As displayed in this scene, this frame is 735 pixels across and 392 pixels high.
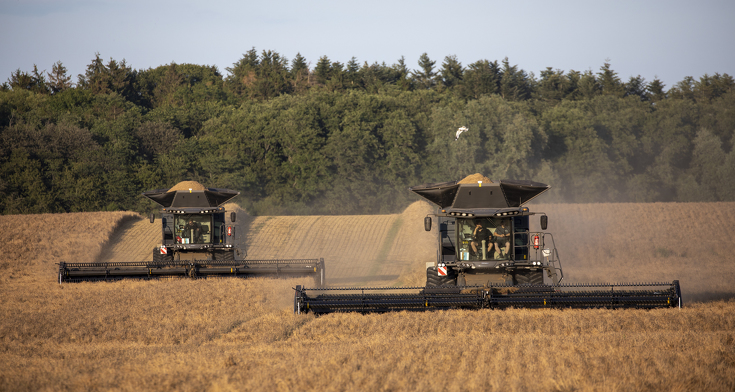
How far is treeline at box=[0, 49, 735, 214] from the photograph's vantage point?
44312 millimetres

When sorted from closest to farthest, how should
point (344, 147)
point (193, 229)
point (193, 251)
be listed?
1. point (193, 229)
2. point (193, 251)
3. point (344, 147)

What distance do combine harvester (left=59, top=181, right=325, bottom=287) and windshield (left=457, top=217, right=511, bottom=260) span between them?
5057 millimetres

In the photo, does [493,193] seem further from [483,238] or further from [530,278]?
[530,278]

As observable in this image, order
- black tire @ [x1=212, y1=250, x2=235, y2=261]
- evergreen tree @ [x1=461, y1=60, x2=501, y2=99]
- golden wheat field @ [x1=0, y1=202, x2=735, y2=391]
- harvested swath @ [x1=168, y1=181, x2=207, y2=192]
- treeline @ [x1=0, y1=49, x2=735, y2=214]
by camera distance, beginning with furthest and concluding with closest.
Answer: evergreen tree @ [x1=461, y1=60, x2=501, y2=99], treeline @ [x1=0, y1=49, x2=735, y2=214], harvested swath @ [x1=168, y1=181, x2=207, y2=192], black tire @ [x1=212, y1=250, x2=235, y2=261], golden wheat field @ [x1=0, y1=202, x2=735, y2=391]

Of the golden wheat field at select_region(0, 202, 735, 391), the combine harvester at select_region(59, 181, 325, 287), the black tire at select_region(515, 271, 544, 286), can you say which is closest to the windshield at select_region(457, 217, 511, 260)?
the black tire at select_region(515, 271, 544, 286)

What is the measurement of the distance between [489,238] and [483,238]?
12 centimetres

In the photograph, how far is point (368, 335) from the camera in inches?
393

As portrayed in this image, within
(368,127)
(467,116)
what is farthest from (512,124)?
(368,127)

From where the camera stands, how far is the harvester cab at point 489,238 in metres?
12.8

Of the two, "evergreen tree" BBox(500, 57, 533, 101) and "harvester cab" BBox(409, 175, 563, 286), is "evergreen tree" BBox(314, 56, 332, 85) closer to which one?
"evergreen tree" BBox(500, 57, 533, 101)

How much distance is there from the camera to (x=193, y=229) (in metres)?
19.2

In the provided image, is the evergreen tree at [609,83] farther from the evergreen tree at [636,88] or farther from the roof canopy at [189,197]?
the roof canopy at [189,197]

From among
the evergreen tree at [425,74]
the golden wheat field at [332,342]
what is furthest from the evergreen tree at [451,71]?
the golden wheat field at [332,342]

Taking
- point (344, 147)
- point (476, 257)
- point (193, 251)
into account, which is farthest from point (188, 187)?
point (344, 147)
